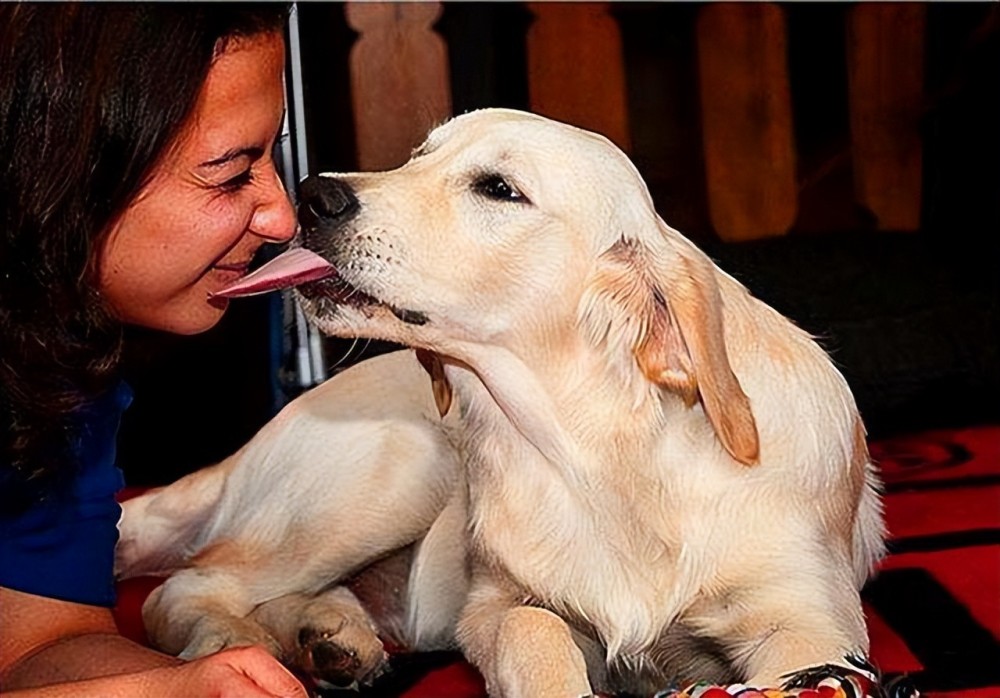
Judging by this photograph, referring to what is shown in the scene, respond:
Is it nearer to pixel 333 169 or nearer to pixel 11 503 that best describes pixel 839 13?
pixel 333 169

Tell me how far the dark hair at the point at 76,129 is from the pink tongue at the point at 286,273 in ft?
0.40

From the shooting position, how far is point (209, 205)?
1.45 metres

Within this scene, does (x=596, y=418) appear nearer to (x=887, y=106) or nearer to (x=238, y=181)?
(x=238, y=181)

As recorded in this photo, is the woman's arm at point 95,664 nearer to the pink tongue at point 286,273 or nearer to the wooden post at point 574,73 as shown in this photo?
the pink tongue at point 286,273

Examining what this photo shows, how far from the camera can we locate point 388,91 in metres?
1.97

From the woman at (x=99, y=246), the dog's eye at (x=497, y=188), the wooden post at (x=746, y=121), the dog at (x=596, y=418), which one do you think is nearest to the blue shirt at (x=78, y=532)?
the woman at (x=99, y=246)

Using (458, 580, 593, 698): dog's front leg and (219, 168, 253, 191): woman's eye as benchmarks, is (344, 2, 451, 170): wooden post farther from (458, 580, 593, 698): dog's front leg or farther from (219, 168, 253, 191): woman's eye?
(458, 580, 593, 698): dog's front leg

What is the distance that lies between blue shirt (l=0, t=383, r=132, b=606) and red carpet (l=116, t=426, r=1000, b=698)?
0.73 ft


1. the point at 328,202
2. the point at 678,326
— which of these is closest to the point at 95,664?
the point at 328,202

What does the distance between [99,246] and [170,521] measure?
0.50 metres

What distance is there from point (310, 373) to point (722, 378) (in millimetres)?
782

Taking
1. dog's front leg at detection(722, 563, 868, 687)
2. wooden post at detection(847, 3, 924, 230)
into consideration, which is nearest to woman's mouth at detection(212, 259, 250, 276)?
dog's front leg at detection(722, 563, 868, 687)

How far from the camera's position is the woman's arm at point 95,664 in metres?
1.27

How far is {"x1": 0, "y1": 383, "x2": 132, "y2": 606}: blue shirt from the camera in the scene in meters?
1.58
